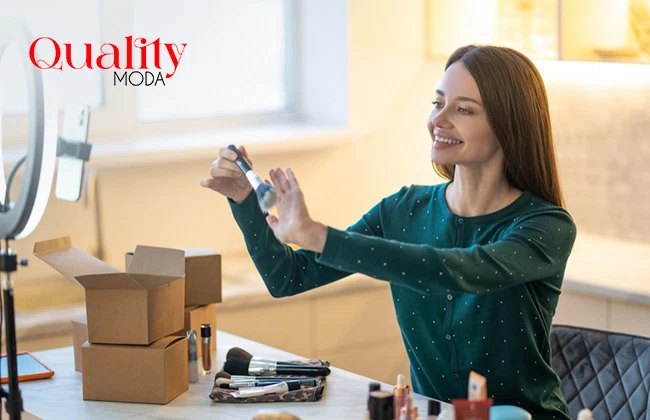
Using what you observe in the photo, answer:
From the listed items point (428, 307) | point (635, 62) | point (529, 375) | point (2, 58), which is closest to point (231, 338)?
point (428, 307)

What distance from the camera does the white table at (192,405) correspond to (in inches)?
72.0

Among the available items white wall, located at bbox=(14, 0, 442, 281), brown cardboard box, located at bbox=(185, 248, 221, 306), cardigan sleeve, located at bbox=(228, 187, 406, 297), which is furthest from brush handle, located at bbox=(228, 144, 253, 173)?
white wall, located at bbox=(14, 0, 442, 281)

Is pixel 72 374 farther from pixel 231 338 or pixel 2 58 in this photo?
pixel 2 58

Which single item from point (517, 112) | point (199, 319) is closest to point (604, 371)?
point (517, 112)

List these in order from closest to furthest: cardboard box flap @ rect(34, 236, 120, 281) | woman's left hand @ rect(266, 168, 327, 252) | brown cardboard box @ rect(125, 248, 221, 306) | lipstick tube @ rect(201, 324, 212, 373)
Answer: woman's left hand @ rect(266, 168, 327, 252)
cardboard box flap @ rect(34, 236, 120, 281)
lipstick tube @ rect(201, 324, 212, 373)
brown cardboard box @ rect(125, 248, 221, 306)

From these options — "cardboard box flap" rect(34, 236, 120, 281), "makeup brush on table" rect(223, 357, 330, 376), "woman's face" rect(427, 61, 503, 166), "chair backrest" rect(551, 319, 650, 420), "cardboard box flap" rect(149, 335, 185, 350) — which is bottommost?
"chair backrest" rect(551, 319, 650, 420)

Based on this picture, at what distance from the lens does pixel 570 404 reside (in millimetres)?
2258

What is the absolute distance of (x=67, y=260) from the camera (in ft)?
6.59

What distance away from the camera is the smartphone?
2.05m

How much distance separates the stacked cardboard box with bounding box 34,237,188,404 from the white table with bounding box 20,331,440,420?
31 millimetres

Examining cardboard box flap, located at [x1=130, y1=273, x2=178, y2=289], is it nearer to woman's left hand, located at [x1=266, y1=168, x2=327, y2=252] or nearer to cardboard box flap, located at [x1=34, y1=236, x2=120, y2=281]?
cardboard box flap, located at [x1=34, y1=236, x2=120, y2=281]

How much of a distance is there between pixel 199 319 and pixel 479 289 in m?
0.74

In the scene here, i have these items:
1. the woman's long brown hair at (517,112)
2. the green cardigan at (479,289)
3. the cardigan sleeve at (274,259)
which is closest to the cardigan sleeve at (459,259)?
the green cardigan at (479,289)

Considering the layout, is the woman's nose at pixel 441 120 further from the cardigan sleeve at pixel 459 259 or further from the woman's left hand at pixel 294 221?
the woman's left hand at pixel 294 221
